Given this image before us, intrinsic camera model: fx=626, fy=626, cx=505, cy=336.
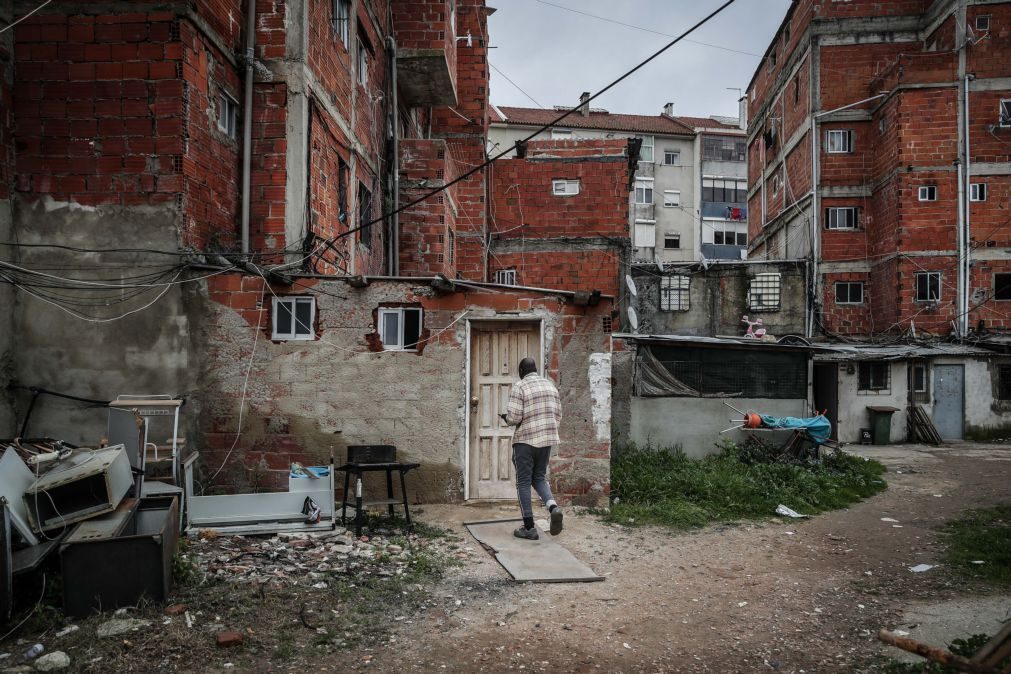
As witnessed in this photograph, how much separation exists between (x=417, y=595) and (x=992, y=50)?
26.0 m

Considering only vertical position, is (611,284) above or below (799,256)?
below

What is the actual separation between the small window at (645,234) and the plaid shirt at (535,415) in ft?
113

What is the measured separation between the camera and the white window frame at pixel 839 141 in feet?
76.2

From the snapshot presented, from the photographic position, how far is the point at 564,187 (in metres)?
17.9

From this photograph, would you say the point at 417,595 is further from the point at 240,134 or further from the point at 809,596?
the point at 240,134

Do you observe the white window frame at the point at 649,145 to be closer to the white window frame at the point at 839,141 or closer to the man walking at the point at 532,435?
the white window frame at the point at 839,141

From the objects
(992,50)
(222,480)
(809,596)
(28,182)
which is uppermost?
(992,50)

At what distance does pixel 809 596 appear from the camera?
5309 millimetres

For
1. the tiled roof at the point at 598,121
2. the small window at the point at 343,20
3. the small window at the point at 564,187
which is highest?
the tiled roof at the point at 598,121

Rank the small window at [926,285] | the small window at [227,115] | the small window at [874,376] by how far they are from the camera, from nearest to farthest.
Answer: the small window at [227,115]
the small window at [874,376]
the small window at [926,285]

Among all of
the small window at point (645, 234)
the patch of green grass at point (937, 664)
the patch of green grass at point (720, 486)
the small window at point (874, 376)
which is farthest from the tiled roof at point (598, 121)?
the patch of green grass at point (937, 664)

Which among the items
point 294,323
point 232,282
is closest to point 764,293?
point 294,323

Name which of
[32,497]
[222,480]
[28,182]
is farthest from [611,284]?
[32,497]

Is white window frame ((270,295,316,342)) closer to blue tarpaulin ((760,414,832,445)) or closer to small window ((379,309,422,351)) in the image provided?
small window ((379,309,422,351))
